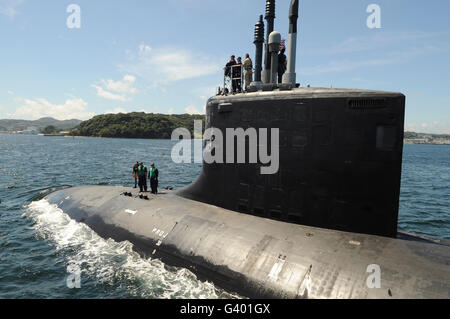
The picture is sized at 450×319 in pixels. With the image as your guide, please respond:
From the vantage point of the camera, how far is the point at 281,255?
8.41 m

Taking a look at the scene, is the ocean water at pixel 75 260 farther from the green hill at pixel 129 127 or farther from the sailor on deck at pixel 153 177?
the green hill at pixel 129 127

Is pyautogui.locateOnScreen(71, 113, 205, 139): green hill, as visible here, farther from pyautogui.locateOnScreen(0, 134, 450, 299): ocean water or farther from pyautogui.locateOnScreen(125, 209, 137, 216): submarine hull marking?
pyautogui.locateOnScreen(125, 209, 137, 216): submarine hull marking

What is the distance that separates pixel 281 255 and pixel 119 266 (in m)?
6.25

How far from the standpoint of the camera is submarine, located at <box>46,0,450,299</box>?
7391 mm

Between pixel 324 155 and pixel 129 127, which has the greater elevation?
pixel 129 127

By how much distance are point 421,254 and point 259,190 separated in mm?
4854

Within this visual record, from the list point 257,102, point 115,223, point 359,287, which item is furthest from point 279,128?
point 115,223

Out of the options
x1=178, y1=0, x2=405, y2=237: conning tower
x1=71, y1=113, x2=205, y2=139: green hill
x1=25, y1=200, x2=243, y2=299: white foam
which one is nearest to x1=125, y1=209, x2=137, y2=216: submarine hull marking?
x1=25, y1=200, x2=243, y2=299: white foam

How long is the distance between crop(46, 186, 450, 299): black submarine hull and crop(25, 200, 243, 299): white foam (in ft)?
1.03

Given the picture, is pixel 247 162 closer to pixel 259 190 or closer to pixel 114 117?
pixel 259 190

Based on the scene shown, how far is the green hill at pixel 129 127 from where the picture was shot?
169m

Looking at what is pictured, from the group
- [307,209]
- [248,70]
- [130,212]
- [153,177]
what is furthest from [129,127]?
[307,209]

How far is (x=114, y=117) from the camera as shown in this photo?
7372 inches

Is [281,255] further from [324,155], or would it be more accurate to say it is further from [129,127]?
[129,127]
